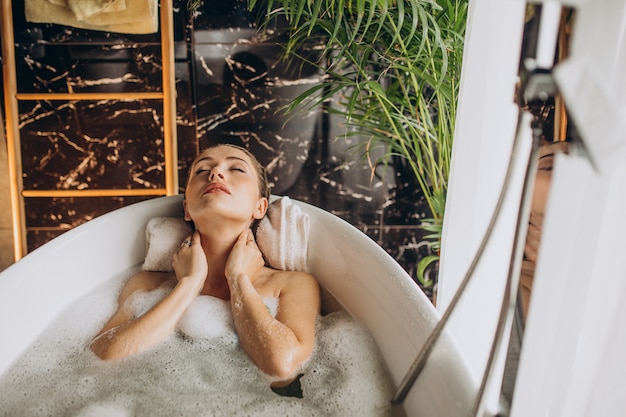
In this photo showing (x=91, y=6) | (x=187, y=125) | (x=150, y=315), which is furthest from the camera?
(x=187, y=125)

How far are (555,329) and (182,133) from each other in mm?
1891

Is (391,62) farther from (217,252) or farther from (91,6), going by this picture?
(91,6)

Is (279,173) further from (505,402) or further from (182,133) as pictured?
(505,402)

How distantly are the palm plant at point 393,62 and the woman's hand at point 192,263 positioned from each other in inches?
27.0

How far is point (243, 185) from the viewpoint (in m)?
1.67

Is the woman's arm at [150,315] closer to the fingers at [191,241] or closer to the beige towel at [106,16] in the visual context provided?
the fingers at [191,241]

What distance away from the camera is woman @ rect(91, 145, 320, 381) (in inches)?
52.4

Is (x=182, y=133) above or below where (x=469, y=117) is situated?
below

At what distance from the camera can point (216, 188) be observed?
5.25 feet

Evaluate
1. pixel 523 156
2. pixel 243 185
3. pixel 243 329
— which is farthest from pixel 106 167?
pixel 523 156

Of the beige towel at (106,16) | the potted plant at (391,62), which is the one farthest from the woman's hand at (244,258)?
the beige towel at (106,16)

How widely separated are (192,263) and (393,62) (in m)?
1.03

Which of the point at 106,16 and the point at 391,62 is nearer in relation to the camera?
the point at 391,62

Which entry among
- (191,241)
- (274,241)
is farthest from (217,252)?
(274,241)
